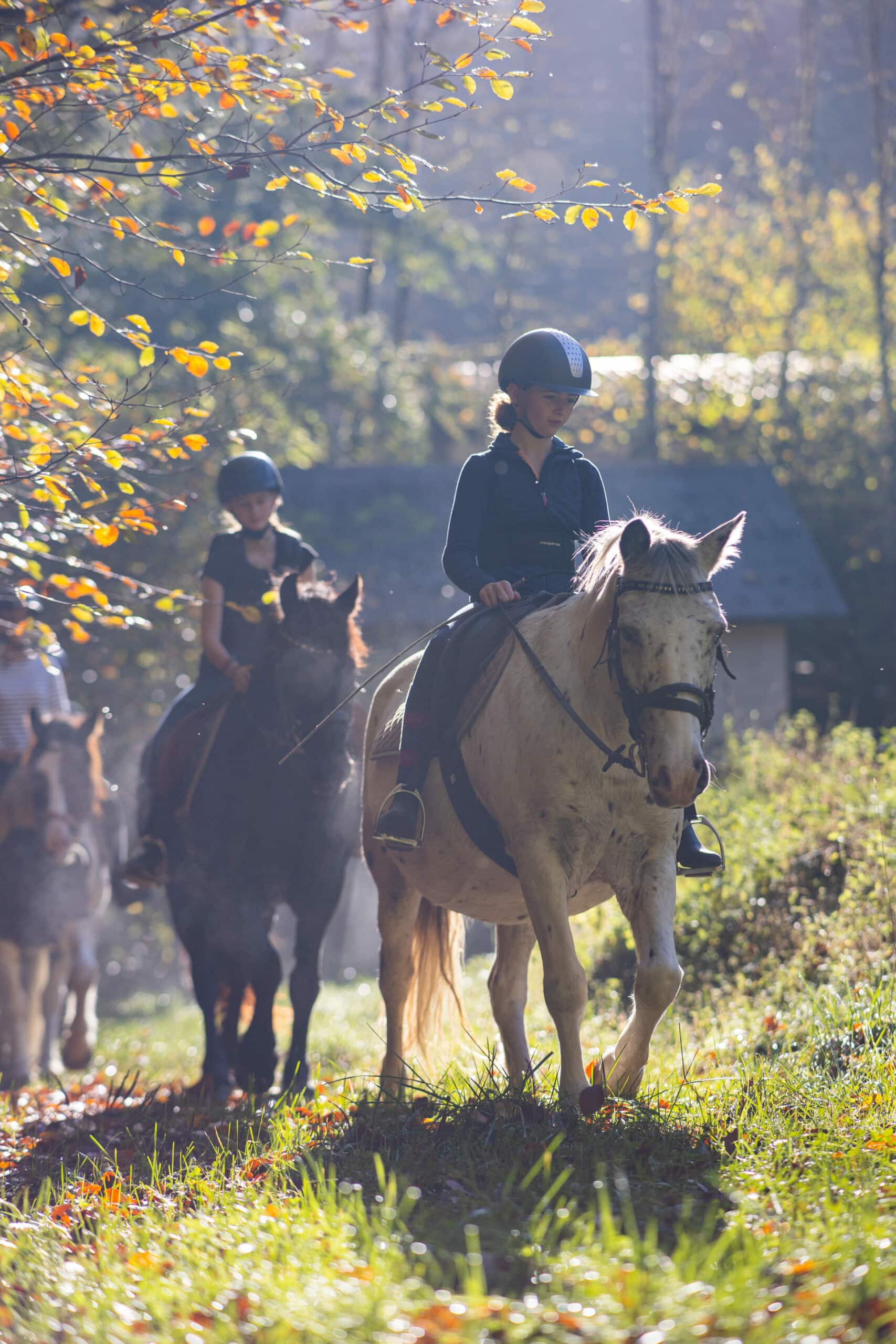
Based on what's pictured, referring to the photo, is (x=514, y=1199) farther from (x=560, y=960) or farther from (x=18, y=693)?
(x=18, y=693)

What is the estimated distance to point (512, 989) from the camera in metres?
6.09

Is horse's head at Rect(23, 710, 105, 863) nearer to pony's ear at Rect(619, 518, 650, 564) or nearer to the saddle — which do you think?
the saddle

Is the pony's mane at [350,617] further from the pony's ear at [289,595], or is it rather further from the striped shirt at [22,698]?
the striped shirt at [22,698]

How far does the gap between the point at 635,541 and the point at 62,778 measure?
23.9 ft

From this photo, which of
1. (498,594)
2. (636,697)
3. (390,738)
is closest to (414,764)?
(390,738)

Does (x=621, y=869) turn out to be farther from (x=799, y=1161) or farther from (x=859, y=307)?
(x=859, y=307)

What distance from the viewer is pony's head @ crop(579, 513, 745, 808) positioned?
14.4 ft

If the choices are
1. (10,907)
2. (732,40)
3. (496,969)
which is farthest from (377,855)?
(732,40)

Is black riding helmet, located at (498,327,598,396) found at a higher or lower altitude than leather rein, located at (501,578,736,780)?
higher

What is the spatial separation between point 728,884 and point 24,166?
5983 mm

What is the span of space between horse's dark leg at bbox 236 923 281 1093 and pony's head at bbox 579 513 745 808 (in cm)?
380

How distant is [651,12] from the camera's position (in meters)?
27.9

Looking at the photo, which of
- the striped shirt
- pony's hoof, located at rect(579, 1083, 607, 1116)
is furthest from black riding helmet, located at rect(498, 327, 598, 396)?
the striped shirt

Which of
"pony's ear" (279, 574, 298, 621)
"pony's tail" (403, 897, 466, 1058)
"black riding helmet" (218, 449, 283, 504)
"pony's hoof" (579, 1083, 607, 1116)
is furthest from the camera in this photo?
"black riding helmet" (218, 449, 283, 504)
